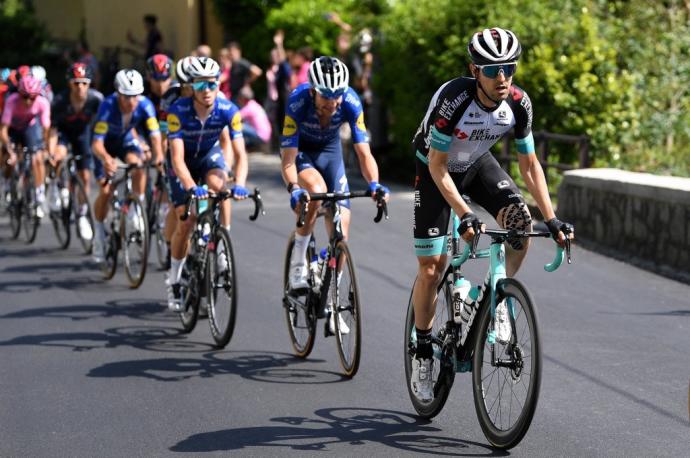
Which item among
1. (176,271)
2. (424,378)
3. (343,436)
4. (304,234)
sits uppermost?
(304,234)

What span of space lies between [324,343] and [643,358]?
2.12 metres

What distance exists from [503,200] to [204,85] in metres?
3.34

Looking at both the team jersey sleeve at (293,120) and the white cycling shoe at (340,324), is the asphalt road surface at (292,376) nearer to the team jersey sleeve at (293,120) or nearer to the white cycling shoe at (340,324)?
the white cycling shoe at (340,324)

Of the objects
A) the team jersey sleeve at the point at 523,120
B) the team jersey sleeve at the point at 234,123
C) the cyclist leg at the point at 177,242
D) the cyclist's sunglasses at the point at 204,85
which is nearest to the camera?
the team jersey sleeve at the point at 523,120

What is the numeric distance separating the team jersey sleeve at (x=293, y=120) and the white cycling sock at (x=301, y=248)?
0.61 metres

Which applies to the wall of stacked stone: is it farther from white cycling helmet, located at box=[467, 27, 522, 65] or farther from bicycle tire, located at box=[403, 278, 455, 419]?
white cycling helmet, located at box=[467, 27, 522, 65]

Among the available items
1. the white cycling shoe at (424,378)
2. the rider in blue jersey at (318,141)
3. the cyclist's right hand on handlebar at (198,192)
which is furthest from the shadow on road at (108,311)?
the white cycling shoe at (424,378)

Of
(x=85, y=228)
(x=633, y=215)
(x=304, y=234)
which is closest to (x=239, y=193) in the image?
(x=304, y=234)

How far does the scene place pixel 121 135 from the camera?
12.0 meters

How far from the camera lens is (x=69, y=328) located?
9922 millimetres

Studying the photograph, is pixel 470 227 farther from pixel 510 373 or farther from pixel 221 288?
pixel 221 288

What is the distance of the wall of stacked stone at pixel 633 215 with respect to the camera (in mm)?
11422

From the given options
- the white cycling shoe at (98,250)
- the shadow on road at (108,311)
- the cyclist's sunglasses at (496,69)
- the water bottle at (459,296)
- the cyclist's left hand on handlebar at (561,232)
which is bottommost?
the shadow on road at (108,311)

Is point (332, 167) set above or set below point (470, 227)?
above
